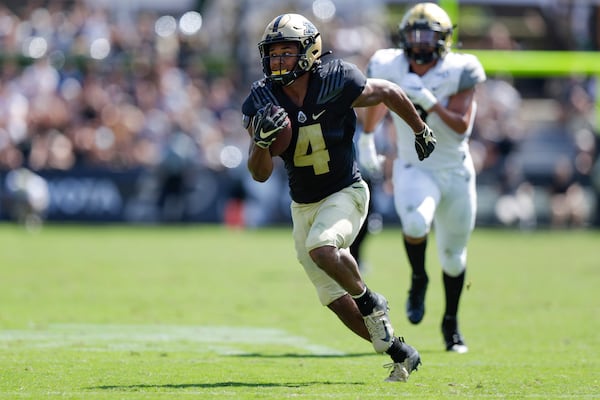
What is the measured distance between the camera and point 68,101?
19938 millimetres

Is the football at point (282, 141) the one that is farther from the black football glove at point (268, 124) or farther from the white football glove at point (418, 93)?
the white football glove at point (418, 93)

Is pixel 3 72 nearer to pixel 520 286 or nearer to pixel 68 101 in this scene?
pixel 68 101

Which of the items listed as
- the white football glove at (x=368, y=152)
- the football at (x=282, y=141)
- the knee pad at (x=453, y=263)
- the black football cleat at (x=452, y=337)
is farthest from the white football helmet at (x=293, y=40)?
the black football cleat at (x=452, y=337)

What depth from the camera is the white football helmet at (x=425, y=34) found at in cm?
752

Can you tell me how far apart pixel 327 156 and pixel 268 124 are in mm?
605

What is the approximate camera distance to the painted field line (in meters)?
7.23

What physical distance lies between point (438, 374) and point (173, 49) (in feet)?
50.7

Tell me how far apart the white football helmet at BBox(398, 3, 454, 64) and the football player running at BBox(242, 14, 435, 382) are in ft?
5.37

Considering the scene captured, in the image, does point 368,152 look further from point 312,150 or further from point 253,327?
point 312,150

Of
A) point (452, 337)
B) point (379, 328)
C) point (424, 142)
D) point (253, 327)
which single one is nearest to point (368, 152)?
point (452, 337)

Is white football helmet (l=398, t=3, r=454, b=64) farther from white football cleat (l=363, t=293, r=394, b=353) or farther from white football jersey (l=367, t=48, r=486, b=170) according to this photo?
white football cleat (l=363, t=293, r=394, b=353)

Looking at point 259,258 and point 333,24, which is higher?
point 333,24

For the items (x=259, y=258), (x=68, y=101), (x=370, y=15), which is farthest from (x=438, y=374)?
(x=370, y=15)

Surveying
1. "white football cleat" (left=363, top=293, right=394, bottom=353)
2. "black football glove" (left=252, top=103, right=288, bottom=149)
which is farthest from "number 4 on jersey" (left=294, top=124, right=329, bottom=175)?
"white football cleat" (left=363, top=293, right=394, bottom=353)
